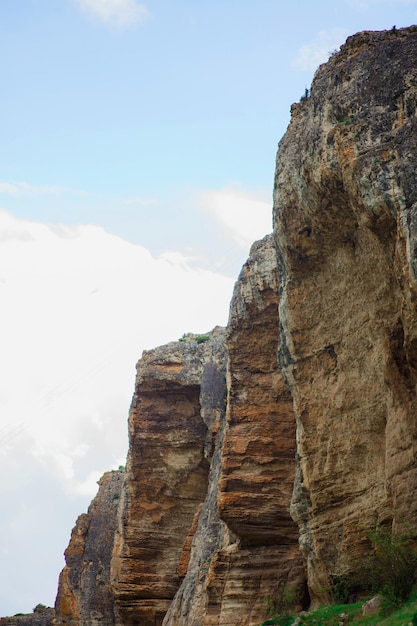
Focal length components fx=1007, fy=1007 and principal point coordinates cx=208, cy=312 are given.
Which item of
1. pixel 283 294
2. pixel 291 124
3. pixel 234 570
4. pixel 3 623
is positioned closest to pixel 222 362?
pixel 234 570

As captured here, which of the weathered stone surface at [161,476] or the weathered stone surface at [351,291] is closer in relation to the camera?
the weathered stone surface at [351,291]

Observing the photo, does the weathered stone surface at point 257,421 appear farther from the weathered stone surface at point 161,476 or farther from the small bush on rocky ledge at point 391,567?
the weathered stone surface at point 161,476

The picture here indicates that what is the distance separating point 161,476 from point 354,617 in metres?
22.3

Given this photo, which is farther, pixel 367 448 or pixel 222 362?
pixel 222 362

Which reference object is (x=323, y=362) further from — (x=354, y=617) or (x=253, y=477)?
(x=253, y=477)

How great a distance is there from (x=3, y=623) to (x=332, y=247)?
128ft

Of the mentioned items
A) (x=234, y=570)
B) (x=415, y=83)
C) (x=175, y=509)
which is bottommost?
(x=234, y=570)

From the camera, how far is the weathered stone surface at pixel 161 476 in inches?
1591

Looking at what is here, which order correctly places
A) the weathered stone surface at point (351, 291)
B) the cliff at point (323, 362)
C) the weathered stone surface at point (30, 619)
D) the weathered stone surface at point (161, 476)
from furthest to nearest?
the weathered stone surface at point (30, 619)
the weathered stone surface at point (161, 476)
the cliff at point (323, 362)
the weathered stone surface at point (351, 291)

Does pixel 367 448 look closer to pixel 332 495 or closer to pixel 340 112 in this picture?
pixel 332 495

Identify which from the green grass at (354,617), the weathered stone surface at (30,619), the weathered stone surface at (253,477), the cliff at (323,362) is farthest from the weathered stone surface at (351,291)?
the weathered stone surface at (30,619)

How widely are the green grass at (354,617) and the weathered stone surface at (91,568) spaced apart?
79.9 ft

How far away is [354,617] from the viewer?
19.5 m

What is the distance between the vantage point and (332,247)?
22812 millimetres
